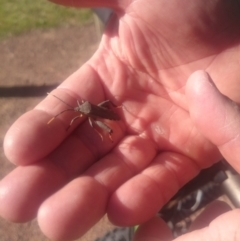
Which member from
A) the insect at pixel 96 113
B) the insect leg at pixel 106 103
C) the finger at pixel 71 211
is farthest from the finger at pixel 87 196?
the insect leg at pixel 106 103

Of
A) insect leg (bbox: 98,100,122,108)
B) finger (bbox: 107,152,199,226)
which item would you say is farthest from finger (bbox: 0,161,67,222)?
insect leg (bbox: 98,100,122,108)

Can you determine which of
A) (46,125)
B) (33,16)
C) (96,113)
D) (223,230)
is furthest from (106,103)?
(33,16)

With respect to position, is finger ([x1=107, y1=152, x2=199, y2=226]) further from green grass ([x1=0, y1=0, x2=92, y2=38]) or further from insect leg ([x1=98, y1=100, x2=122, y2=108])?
green grass ([x1=0, y1=0, x2=92, y2=38])

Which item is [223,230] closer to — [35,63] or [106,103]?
[106,103]

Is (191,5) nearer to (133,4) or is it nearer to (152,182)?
(133,4)

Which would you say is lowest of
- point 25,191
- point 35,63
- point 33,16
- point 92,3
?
point 35,63

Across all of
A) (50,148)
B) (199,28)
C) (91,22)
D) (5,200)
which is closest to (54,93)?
(50,148)

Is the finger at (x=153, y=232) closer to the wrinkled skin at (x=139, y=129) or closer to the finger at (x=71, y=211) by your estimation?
the wrinkled skin at (x=139, y=129)
